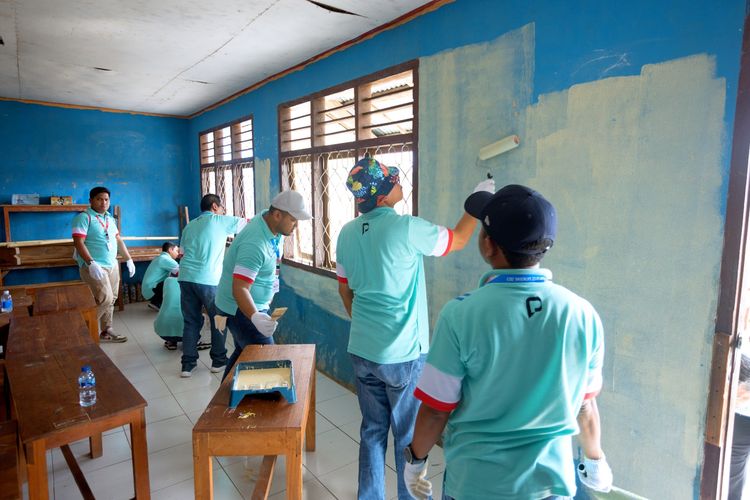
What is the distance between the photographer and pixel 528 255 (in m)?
0.93

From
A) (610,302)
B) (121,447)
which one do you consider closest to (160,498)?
(121,447)

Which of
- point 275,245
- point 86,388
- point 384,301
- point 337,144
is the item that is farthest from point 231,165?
point 384,301

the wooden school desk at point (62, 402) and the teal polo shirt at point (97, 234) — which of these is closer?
the wooden school desk at point (62, 402)

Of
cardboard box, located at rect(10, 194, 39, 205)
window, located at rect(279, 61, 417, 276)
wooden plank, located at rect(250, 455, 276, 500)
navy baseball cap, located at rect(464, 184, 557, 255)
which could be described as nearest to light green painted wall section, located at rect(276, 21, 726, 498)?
window, located at rect(279, 61, 417, 276)

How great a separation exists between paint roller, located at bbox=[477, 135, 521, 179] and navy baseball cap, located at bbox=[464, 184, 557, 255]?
102cm

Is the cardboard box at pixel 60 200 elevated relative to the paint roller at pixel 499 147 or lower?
lower

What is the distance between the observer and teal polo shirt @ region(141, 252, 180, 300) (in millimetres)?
4352

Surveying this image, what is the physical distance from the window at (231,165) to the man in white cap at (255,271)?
6.79 feet

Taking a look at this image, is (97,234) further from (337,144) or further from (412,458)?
(412,458)

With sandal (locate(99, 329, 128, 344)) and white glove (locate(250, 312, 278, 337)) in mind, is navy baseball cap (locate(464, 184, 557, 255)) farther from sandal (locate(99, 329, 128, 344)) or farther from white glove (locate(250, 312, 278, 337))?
sandal (locate(99, 329, 128, 344))

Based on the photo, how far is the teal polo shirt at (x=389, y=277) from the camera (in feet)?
5.45

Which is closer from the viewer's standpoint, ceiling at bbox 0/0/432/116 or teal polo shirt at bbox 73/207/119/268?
ceiling at bbox 0/0/432/116

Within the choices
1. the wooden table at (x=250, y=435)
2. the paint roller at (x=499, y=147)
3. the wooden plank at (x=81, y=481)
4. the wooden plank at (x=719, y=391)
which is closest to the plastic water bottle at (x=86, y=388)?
the wooden plank at (x=81, y=481)

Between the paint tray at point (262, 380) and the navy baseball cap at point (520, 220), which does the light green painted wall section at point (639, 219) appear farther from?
the paint tray at point (262, 380)
